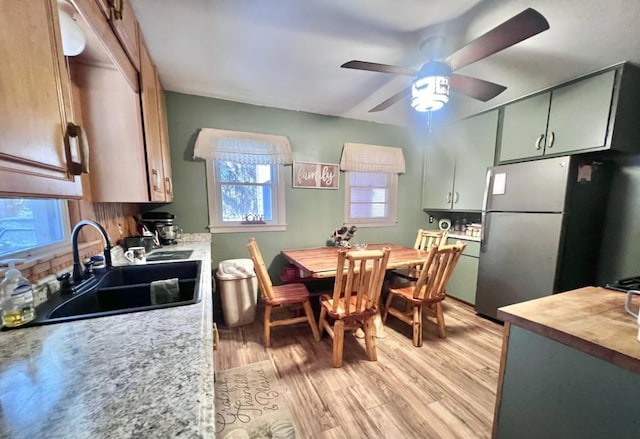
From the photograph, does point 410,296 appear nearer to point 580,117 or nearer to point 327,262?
point 327,262

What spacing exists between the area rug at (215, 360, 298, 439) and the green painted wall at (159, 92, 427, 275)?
1.29 metres

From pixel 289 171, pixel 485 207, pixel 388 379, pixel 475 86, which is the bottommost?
pixel 388 379

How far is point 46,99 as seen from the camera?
23.8 inches

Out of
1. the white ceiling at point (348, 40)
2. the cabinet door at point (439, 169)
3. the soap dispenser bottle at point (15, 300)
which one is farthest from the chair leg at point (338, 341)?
the cabinet door at point (439, 169)

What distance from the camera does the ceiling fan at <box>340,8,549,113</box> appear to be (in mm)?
1110

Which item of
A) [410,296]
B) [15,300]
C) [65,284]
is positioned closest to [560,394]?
[410,296]

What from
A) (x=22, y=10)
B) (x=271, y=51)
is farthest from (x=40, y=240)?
(x=271, y=51)

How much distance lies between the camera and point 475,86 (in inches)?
68.5

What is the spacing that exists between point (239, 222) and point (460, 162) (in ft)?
9.65

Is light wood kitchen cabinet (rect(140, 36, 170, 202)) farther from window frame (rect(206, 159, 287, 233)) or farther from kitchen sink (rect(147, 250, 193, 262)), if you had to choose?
window frame (rect(206, 159, 287, 233))

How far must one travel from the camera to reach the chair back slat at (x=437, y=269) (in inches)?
77.8

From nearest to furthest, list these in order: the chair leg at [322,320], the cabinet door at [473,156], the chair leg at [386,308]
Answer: the chair leg at [322,320], the chair leg at [386,308], the cabinet door at [473,156]

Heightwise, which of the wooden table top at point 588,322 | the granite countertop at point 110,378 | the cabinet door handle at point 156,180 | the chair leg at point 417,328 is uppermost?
the cabinet door handle at point 156,180

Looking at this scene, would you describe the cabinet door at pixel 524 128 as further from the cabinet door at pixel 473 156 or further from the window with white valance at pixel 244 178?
the window with white valance at pixel 244 178
